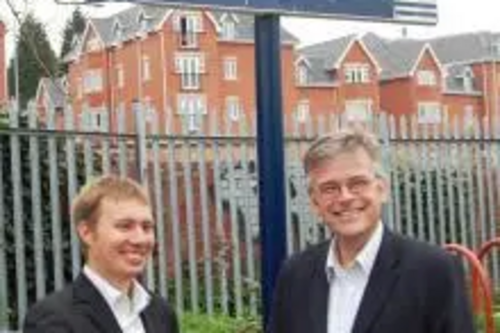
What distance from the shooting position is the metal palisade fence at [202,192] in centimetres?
726

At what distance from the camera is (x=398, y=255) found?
3.02 m

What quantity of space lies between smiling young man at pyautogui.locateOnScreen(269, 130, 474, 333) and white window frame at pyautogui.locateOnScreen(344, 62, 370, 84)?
66217mm

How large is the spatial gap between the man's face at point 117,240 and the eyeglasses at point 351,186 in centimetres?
57

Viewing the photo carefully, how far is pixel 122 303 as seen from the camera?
3.14m

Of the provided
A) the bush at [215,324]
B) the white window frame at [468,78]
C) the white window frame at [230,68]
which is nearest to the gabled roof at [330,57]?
the white window frame at [468,78]

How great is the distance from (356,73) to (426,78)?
17.5ft

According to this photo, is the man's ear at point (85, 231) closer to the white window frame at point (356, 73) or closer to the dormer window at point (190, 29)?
the dormer window at point (190, 29)

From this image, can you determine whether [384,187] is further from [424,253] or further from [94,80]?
[94,80]

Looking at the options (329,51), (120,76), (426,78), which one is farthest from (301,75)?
(120,76)

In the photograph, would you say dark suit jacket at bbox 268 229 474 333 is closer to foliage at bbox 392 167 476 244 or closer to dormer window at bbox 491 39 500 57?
foliage at bbox 392 167 476 244

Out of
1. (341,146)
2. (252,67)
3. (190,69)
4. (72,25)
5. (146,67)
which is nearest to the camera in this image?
(341,146)

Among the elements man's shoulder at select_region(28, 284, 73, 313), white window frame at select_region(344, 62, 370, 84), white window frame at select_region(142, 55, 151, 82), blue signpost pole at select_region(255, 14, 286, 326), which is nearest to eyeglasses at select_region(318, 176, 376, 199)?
man's shoulder at select_region(28, 284, 73, 313)

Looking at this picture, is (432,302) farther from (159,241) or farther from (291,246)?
(291,246)

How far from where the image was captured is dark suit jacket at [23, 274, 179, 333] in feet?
9.74
